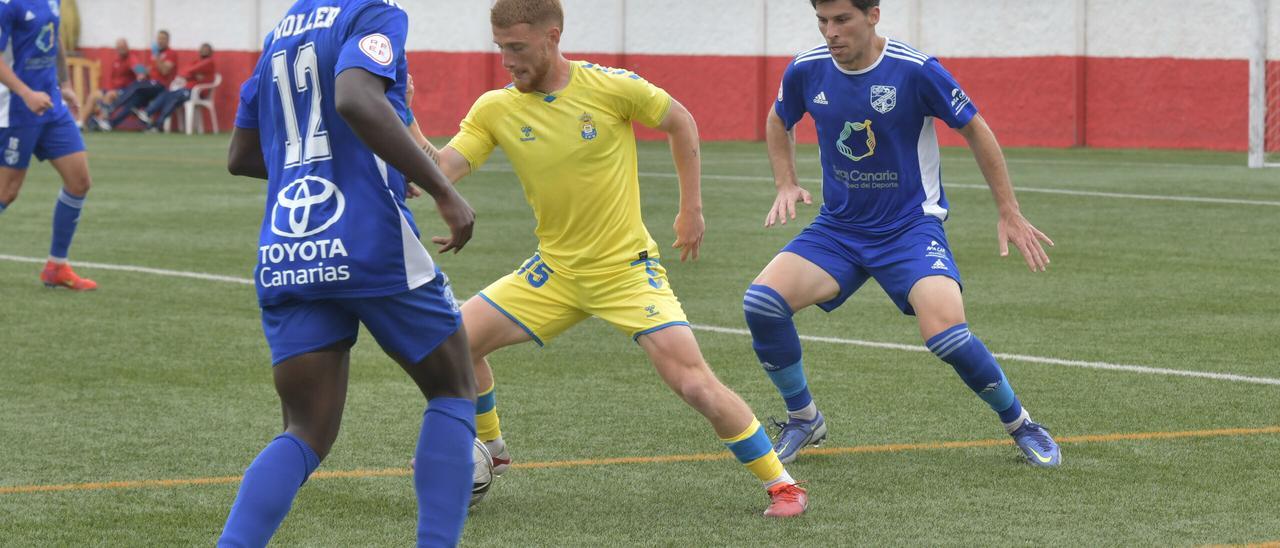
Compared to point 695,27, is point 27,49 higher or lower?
lower

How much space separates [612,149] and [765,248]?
7.88m

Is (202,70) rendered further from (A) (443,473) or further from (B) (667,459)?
(A) (443,473)

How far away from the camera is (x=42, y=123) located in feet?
36.0

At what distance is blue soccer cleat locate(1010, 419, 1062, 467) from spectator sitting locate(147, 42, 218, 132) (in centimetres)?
2869

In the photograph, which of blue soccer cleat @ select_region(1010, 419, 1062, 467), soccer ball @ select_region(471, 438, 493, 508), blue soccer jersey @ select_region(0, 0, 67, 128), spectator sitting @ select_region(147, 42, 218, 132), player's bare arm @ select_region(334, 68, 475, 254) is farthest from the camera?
spectator sitting @ select_region(147, 42, 218, 132)

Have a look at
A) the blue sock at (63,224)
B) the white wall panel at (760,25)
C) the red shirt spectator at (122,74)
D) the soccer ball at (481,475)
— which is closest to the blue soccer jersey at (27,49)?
the blue sock at (63,224)

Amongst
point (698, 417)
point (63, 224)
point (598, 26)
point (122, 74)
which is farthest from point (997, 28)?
point (698, 417)

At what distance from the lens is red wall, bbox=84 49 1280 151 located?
2512 cm

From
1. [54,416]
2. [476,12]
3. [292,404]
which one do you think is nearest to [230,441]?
[54,416]

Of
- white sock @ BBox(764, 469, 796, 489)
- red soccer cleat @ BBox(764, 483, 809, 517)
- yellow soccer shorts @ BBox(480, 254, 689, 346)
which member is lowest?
red soccer cleat @ BBox(764, 483, 809, 517)

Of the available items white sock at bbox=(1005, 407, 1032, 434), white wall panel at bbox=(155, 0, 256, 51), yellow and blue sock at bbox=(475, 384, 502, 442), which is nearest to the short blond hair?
yellow and blue sock at bbox=(475, 384, 502, 442)

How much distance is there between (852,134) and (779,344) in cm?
84

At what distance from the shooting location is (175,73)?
33.6 m

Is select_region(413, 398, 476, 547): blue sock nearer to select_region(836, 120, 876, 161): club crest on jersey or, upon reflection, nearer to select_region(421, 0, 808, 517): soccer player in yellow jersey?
select_region(421, 0, 808, 517): soccer player in yellow jersey
